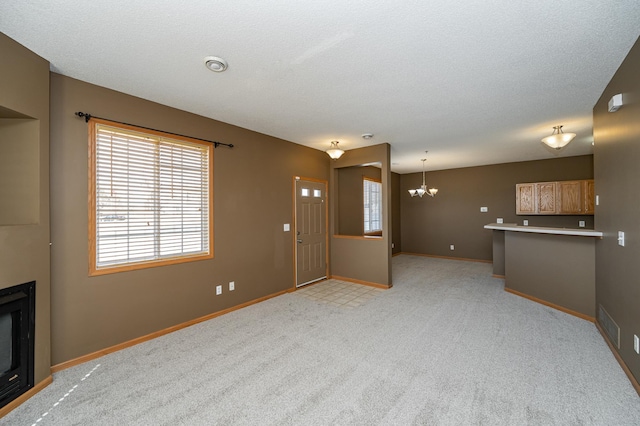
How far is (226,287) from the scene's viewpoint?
3.90 metres

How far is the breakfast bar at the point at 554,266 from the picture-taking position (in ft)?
11.6

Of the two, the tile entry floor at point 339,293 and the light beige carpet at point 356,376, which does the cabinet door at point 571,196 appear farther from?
the tile entry floor at point 339,293

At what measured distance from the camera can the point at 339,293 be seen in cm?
480

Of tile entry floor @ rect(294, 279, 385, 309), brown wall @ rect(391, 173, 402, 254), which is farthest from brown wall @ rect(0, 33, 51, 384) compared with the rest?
brown wall @ rect(391, 173, 402, 254)

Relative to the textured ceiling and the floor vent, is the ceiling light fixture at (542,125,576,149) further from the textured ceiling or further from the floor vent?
the floor vent

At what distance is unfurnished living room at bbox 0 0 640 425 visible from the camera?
193cm

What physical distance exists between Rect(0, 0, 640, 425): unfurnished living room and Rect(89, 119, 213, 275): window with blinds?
22 millimetres

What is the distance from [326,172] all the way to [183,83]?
3.44 m

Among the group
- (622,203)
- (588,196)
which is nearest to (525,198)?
(588,196)

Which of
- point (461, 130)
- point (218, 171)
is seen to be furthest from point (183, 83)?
point (461, 130)

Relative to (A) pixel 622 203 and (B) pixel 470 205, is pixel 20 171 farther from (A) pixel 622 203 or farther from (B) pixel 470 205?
(B) pixel 470 205

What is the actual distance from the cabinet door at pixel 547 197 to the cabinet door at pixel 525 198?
100mm

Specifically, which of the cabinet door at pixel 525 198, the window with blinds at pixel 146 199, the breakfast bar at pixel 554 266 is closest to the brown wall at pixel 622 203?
the breakfast bar at pixel 554 266

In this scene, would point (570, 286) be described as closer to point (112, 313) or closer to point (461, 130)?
point (461, 130)
